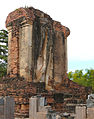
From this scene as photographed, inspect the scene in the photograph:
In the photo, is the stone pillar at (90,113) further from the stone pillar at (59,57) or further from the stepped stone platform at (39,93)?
the stone pillar at (59,57)

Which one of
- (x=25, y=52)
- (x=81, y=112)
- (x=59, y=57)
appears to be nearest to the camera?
(x=81, y=112)

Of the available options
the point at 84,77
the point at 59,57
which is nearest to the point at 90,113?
the point at 59,57

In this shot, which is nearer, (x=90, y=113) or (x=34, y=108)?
(x=90, y=113)

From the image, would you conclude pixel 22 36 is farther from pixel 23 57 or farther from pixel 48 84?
pixel 48 84

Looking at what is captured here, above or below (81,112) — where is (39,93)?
above

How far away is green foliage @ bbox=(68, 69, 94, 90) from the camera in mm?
37194

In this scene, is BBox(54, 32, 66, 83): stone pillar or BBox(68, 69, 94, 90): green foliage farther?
BBox(68, 69, 94, 90): green foliage

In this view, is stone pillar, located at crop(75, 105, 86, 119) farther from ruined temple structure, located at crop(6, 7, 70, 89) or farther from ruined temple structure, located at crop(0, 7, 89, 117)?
ruined temple structure, located at crop(6, 7, 70, 89)

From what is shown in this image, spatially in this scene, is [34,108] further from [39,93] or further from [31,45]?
[31,45]

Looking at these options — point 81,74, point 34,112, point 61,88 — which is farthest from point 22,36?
point 81,74

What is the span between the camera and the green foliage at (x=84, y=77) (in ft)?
122

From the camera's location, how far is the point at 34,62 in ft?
47.8

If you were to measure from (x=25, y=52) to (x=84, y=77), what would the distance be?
29.3m

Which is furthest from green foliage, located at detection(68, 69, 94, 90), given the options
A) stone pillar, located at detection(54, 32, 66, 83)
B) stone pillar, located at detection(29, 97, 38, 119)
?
stone pillar, located at detection(29, 97, 38, 119)
